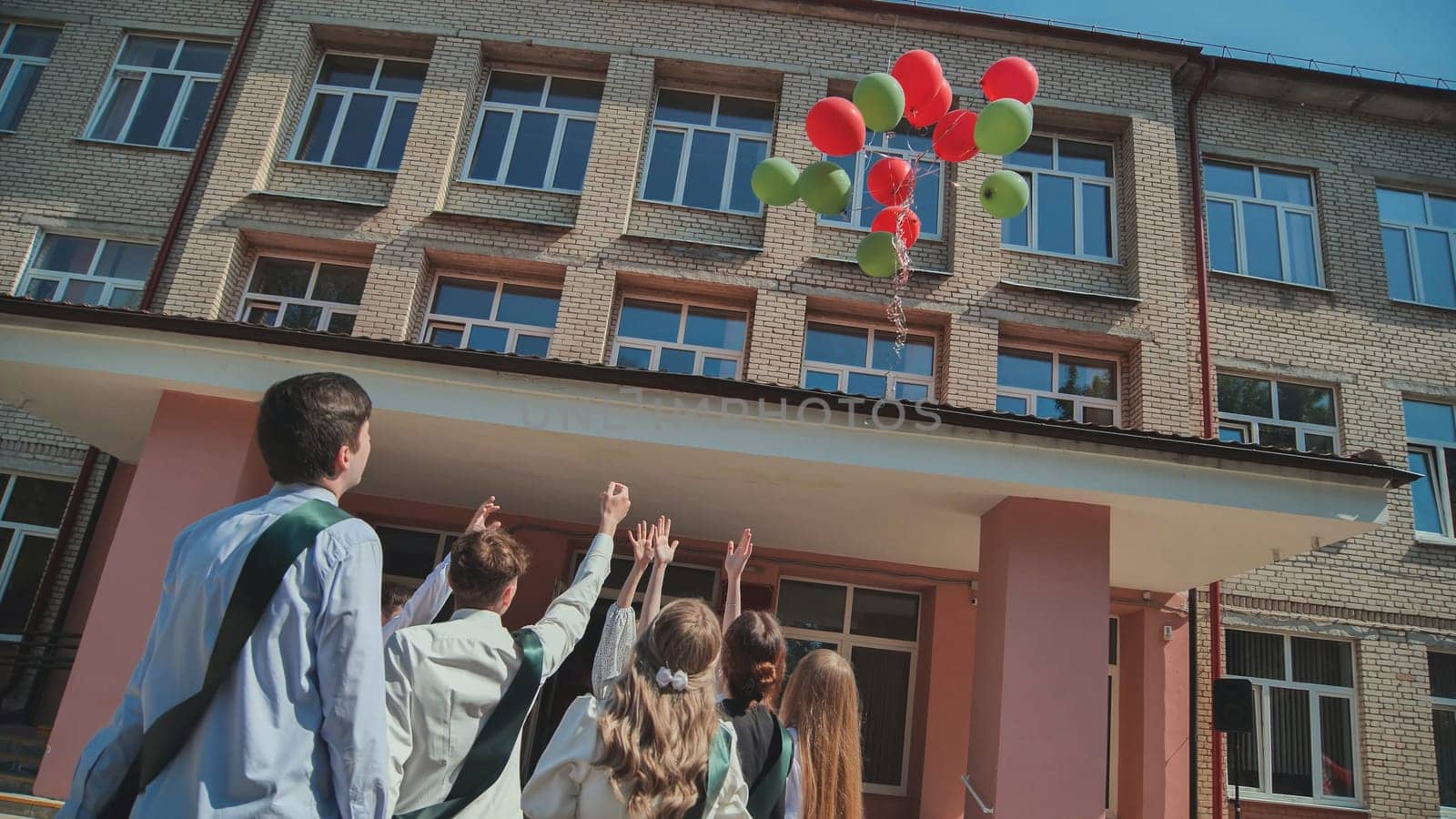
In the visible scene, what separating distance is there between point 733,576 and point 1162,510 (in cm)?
447

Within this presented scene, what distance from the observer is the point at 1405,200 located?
12945mm

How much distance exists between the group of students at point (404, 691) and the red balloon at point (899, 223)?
4.80 m

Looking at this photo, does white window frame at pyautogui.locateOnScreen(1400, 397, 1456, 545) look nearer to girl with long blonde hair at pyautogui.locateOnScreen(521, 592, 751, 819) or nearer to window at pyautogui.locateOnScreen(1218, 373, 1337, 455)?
window at pyautogui.locateOnScreen(1218, 373, 1337, 455)

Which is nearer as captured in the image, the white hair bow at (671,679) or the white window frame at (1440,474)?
the white hair bow at (671,679)

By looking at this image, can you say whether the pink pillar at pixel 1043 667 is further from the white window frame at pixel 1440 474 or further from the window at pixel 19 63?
the window at pixel 19 63

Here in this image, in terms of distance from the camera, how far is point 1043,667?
6.77 m

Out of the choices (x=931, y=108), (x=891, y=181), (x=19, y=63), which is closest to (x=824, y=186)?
(x=891, y=181)

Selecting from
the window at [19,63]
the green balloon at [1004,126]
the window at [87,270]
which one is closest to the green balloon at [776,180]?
the green balloon at [1004,126]

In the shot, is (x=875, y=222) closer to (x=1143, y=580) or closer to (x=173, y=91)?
(x=1143, y=580)

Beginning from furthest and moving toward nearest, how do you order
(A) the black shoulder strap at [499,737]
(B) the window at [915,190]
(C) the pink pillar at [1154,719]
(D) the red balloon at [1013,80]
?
(B) the window at [915,190], (C) the pink pillar at [1154,719], (D) the red balloon at [1013,80], (A) the black shoulder strap at [499,737]

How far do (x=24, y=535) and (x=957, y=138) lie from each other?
477 inches

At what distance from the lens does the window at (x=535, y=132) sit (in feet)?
41.4

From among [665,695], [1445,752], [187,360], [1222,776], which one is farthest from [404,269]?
[1445,752]

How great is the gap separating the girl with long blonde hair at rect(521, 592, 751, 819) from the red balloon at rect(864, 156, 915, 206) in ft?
19.7
